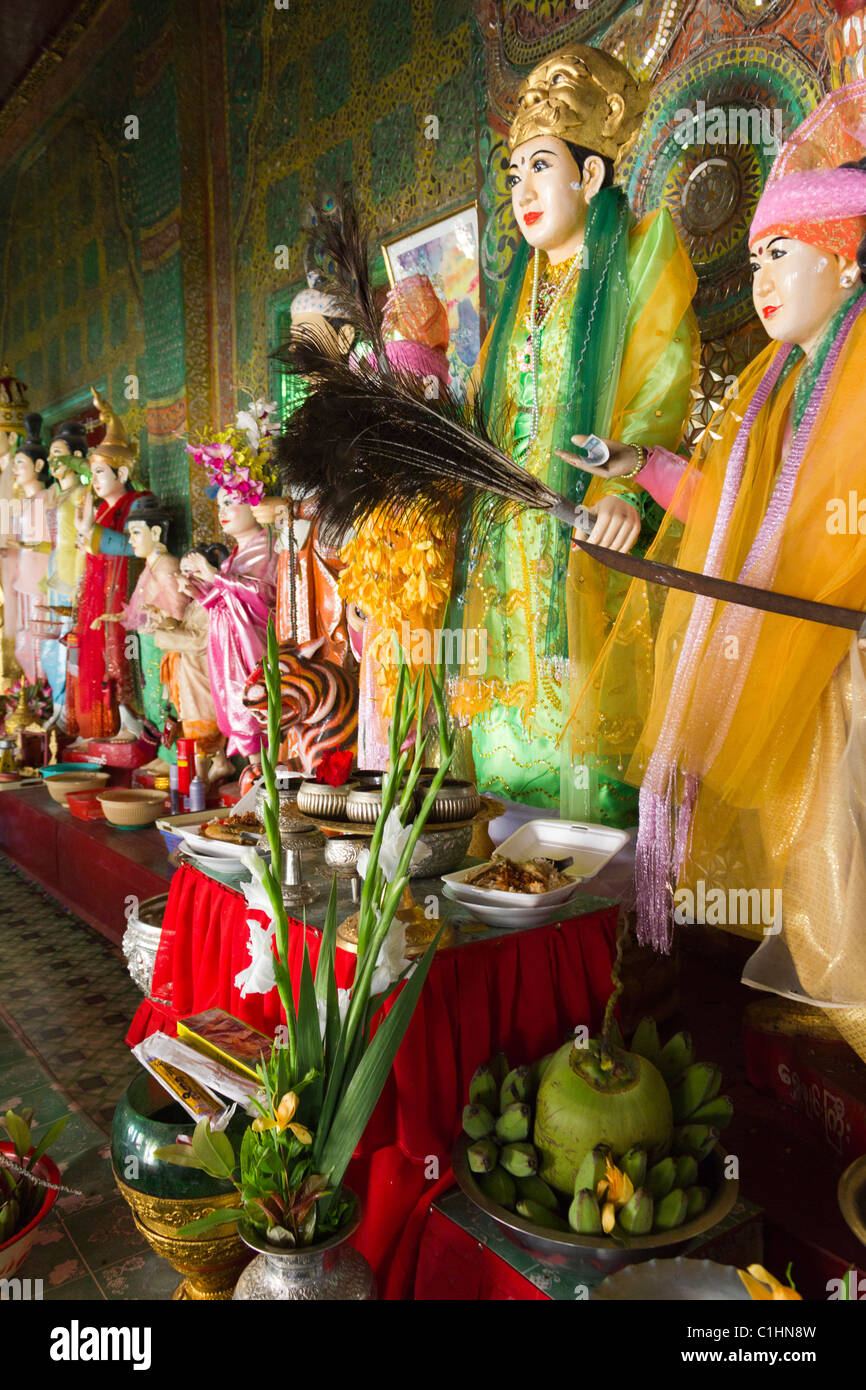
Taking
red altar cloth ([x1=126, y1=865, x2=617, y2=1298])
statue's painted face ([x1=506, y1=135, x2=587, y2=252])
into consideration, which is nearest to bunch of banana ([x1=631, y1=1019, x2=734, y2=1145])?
red altar cloth ([x1=126, y1=865, x2=617, y2=1298])

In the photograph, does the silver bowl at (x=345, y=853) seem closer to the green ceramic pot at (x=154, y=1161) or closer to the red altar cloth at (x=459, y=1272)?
the green ceramic pot at (x=154, y=1161)

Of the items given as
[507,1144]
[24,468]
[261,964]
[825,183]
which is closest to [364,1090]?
[261,964]

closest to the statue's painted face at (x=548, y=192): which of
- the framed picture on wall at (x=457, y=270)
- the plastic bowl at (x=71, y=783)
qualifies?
the framed picture on wall at (x=457, y=270)

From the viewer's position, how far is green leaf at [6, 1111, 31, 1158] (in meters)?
1.83

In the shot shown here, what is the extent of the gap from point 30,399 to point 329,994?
24.9ft

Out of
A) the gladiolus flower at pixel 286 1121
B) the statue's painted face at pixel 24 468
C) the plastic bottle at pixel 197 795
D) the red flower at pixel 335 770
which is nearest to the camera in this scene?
the gladiolus flower at pixel 286 1121

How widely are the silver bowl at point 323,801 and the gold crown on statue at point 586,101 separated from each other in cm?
157

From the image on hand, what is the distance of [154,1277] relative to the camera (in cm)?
183

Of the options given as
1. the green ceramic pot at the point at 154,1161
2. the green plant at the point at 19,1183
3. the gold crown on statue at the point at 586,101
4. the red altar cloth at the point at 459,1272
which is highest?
the gold crown on statue at the point at 586,101

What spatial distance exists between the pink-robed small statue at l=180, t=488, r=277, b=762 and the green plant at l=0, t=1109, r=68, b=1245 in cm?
220

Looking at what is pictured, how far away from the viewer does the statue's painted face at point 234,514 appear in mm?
3939

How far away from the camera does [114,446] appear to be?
5391mm

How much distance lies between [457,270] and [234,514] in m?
1.35
